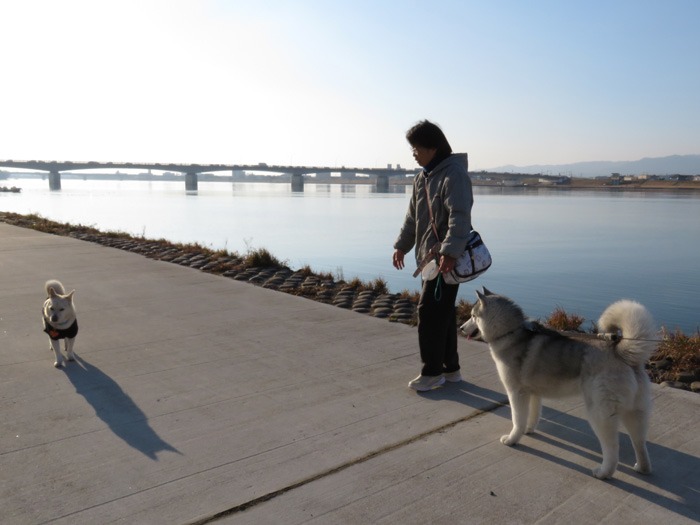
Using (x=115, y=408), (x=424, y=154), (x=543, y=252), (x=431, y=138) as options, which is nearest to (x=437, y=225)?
(x=424, y=154)

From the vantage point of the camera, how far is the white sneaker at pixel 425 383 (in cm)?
433

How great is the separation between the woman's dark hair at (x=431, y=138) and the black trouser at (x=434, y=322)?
965 mm

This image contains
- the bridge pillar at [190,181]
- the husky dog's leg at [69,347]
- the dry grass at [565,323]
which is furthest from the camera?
the bridge pillar at [190,181]

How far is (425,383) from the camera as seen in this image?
432 centimetres

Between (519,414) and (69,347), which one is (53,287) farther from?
(519,414)

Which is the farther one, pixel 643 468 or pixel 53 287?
pixel 53 287

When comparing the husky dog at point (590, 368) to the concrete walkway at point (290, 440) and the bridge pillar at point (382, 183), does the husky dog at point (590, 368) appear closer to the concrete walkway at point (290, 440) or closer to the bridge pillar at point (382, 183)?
the concrete walkway at point (290, 440)

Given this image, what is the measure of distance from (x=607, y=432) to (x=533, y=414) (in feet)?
2.26

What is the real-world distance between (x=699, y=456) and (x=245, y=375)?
3.22m

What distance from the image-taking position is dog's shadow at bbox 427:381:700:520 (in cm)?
291

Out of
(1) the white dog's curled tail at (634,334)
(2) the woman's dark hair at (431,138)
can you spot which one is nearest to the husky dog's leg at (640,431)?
(1) the white dog's curled tail at (634,334)

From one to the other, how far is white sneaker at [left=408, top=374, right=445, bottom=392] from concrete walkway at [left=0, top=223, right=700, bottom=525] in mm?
116

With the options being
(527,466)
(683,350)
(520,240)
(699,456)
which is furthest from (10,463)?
(520,240)

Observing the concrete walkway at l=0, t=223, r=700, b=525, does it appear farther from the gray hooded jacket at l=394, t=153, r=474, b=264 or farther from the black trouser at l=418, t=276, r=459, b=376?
the gray hooded jacket at l=394, t=153, r=474, b=264
